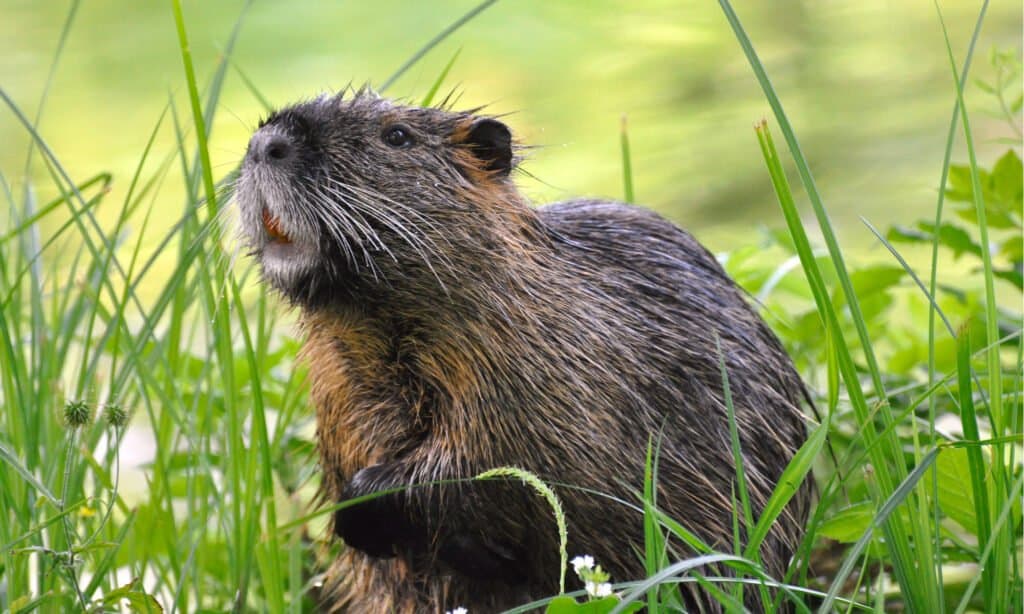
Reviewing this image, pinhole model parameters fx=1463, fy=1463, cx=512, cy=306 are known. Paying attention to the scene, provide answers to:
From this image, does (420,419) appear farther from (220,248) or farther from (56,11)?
(56,11)

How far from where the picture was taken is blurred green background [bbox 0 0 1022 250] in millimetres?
6738

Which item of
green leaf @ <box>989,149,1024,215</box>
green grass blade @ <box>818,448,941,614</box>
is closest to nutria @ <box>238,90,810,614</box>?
green grass blade @ <box>818,448,941,614</box>

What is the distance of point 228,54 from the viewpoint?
8.95 feet

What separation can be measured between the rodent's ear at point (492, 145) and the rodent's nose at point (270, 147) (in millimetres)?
362

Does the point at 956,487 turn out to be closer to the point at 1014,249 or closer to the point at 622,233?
the point at 622,233

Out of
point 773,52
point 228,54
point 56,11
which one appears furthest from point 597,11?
point 228,54

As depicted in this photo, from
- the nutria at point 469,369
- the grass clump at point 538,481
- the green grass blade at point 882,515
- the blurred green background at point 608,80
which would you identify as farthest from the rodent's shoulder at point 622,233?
the blurred green background at point 608,80

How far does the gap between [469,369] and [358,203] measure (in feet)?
1.13

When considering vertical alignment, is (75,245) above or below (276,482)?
above

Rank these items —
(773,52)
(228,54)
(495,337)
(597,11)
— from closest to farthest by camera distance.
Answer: (495,337)
(228,54)
(773,52)
(597,11)

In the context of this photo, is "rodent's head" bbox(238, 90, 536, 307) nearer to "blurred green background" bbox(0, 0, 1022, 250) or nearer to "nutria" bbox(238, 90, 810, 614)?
"nutria" bbox(238, 90, 810, 614)

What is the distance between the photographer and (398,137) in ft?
8.38

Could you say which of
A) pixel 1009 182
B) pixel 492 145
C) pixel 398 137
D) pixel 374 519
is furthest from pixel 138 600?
pixel 1009 182

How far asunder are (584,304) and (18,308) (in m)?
1.11
